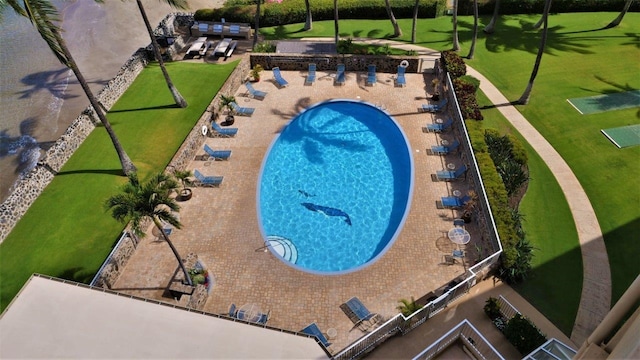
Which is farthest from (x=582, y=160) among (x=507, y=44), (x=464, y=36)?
(x=464, y=36)

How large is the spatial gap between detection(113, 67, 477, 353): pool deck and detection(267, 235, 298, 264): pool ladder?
1.79 feet

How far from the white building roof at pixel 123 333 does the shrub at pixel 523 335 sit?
9.10m

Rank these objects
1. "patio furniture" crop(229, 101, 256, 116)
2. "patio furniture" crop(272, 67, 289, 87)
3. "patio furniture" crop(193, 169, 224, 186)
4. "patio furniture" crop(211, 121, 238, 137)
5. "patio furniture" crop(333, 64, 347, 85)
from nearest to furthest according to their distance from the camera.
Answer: "patio furniture" crop(193, 169, 224, 186) → "patio furniture" crop(211, 121, 238, 137) → "patio furniture" crop(229, 101, 256, 116) → "patio furniture" crop(272, 67, 289, 87) → "patio furniture" crop(333, 64, 347, 85)

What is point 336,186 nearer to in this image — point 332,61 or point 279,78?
point 279,78

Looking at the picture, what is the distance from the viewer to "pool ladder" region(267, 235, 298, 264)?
21897 mm

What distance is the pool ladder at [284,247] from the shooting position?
21897mm

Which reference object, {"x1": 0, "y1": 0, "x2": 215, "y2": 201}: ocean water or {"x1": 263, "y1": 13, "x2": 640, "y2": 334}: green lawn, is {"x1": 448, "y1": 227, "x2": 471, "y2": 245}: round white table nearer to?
{"x1": 263, "y1": 13, "x2": 640, "y2": 334}: green lawn

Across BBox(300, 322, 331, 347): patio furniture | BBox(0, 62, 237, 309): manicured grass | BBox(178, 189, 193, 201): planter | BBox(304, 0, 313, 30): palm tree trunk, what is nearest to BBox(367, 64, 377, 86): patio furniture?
BBox(304, 0, 313, 30): palm tree trunk

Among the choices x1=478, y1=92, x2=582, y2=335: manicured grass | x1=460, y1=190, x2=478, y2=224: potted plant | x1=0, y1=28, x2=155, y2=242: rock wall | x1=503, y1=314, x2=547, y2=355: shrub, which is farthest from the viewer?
x1=460, y1=190, x2=478, y2=224: potted plant

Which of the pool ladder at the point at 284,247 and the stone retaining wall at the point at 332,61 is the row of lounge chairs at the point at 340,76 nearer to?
the stone retaining wall at the point at 332,61

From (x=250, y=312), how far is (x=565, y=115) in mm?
26130

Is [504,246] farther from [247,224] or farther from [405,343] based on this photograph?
[247,224]

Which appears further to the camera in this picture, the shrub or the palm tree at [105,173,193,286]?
the palm tree at [105,173,193,286]

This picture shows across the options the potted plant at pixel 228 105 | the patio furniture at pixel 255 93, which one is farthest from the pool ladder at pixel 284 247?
the patio furniture at pixel 255 93
